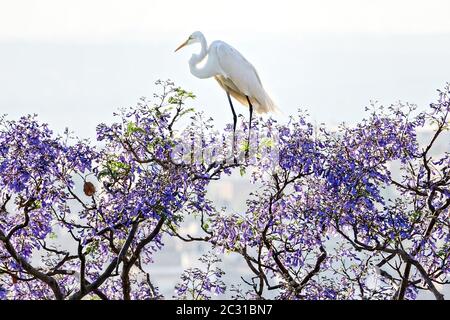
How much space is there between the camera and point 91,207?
12.9ft

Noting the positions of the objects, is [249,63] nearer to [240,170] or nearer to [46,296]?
[240,170]

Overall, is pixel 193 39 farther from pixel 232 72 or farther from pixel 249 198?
pixel 249 198

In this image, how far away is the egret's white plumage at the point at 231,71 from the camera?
193 inches

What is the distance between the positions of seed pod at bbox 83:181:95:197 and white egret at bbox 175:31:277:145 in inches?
41.8

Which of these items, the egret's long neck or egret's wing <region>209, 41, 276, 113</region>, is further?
the egret's long neck

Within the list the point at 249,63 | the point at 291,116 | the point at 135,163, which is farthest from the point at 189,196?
the point at 249,63

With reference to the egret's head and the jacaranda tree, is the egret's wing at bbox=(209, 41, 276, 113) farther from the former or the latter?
the jacaranda tree

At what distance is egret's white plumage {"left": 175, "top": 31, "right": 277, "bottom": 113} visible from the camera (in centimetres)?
491

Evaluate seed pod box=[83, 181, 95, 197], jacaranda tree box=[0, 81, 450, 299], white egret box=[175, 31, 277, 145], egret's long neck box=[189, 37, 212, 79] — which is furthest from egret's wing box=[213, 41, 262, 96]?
seed pod box=[83, 181, 95, 197]

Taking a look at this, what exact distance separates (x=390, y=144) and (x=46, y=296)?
1.79 metres

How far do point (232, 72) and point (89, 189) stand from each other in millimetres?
1301

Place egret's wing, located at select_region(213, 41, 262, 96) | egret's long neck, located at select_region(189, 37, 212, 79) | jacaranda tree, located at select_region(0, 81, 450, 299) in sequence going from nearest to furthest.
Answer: jacaranda tree, located at select_region(0, 81, 450, 299)
egret's wing, located at select_region(213, 41, 262, 96)
egret's long neck, located at select_region(189, 37, 212, 79)

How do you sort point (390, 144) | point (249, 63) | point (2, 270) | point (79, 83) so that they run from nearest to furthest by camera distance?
point (2, 270), point (390, 144), point (249, 63), point (79, 83)

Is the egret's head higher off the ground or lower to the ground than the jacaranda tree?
higher
